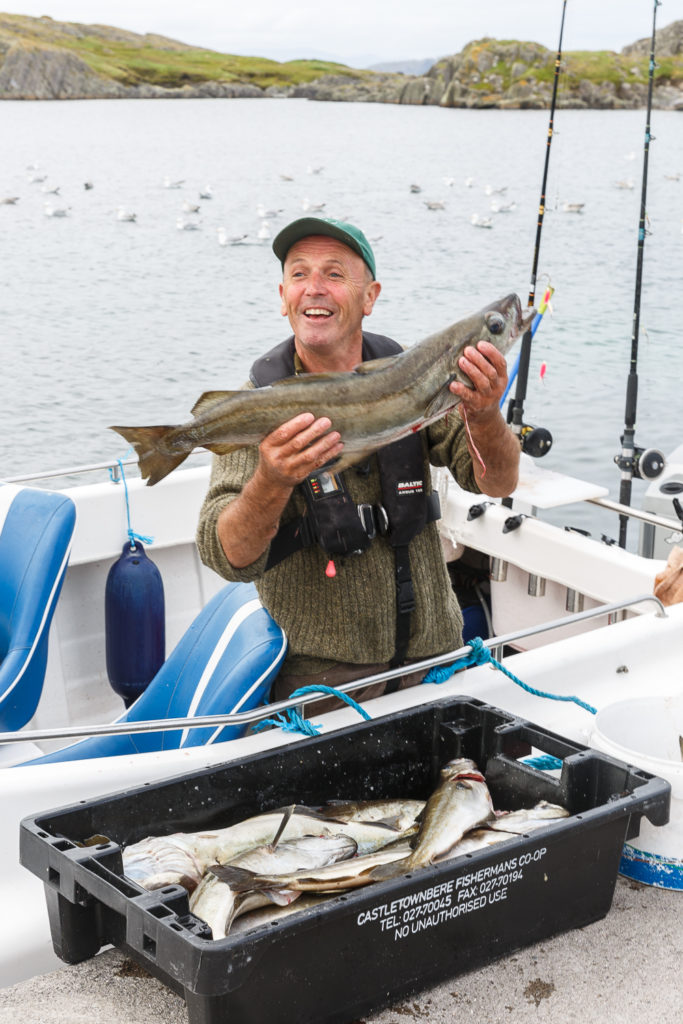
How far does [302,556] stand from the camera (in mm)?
3061

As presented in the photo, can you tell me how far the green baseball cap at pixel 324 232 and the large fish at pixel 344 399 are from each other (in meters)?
0.67

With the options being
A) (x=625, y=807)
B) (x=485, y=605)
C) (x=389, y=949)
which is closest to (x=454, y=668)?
(x=625, y=807)

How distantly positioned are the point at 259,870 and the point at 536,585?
2786 mm

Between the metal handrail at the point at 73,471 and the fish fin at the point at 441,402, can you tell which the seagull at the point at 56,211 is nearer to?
the metal handrail at the point at 73,471

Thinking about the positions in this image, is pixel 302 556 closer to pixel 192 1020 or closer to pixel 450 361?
pixel 450 361

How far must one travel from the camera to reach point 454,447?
3.15m

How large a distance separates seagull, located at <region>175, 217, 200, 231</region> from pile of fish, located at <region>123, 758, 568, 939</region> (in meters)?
28.6

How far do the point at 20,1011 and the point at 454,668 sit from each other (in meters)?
1.42

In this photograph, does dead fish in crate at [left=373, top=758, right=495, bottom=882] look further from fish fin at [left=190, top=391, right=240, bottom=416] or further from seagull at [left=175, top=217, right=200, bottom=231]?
seagull at [left=175, top=217, right=200, bottom=231]

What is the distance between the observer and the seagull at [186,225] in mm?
29638

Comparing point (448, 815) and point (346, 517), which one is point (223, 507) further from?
point (448, 815)

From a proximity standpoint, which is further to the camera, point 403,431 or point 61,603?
point 61,603

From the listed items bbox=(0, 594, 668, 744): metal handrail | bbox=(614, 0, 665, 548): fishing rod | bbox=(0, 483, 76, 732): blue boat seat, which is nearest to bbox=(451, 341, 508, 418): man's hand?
bbox=(0, 594, 668, 744): metal handrail

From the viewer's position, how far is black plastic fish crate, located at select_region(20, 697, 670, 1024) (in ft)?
6.11
